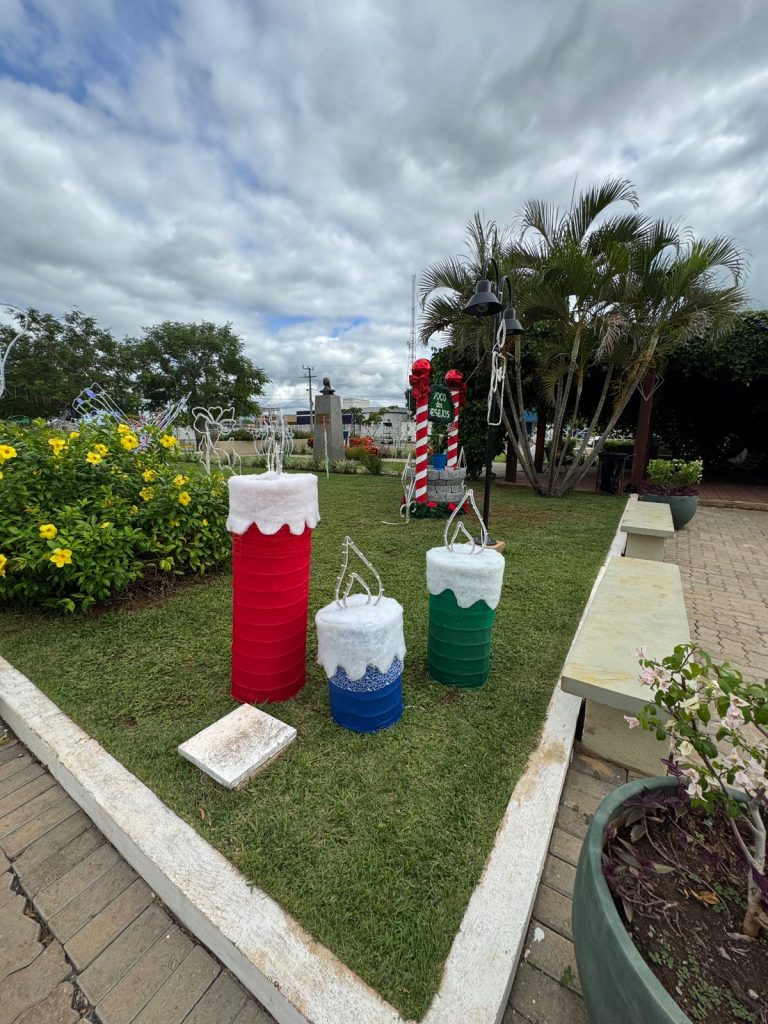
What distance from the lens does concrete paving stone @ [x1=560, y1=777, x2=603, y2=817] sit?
182 cm

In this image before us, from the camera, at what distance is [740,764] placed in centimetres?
99

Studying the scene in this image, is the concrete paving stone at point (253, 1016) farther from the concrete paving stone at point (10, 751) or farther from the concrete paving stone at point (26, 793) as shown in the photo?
the concrete paving stone at point (10, 751)

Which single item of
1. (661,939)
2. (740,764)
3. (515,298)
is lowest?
(661,939)

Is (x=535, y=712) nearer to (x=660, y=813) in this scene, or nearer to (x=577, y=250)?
(x=660, y=813)

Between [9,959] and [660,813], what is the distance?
1.99 meters

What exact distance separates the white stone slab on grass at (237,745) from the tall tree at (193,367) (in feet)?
94.4

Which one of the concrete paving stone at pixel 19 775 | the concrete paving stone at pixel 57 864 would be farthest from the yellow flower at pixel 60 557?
the concrete paving stone at pixel 57 864

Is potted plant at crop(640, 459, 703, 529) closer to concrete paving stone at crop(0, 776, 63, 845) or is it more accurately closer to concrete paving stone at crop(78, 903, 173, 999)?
concrete paving stone at crop(78, 903, 173, 999)

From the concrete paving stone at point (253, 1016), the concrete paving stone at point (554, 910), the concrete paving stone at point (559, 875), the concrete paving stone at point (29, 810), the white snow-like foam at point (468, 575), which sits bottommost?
the concrete paving stone at point (29, 810)

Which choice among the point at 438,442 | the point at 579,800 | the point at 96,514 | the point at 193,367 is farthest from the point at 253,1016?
the point at 193,367

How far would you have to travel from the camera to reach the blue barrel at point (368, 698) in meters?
1.96

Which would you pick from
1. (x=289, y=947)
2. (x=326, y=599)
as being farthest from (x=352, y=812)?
(x=326, y=599)

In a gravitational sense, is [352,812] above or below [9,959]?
above

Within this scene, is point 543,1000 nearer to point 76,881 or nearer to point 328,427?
point 76,881
